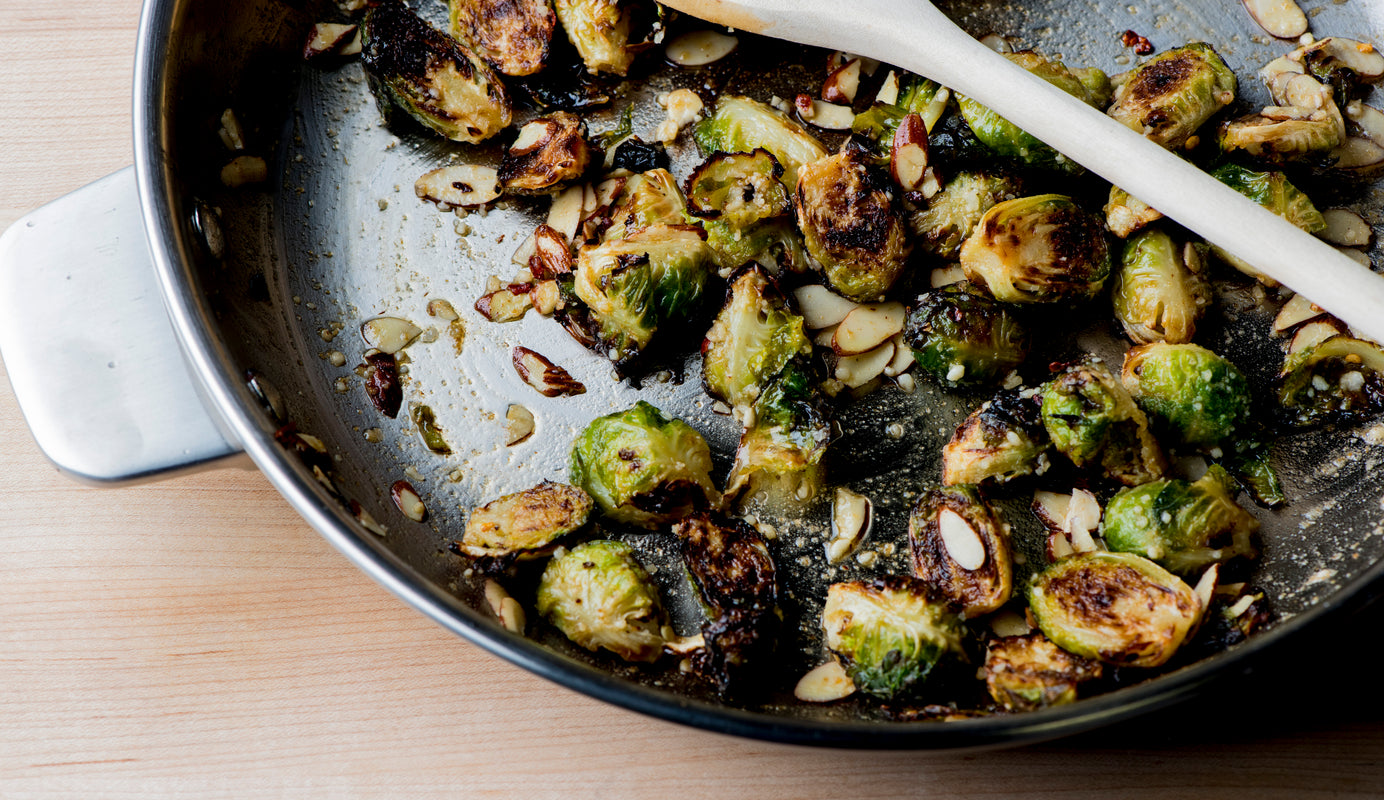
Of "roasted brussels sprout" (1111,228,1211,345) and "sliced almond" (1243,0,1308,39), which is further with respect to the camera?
"sliced almond" (1243,0,1308,39)

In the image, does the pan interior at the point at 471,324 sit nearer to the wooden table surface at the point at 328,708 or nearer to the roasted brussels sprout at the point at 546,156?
the roasted brussels sprout at the point at 546,156

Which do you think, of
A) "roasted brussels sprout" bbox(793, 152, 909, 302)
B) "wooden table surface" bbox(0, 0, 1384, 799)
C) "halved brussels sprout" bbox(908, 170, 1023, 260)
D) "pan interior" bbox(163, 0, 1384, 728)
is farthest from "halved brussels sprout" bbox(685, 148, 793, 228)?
"wooden table surface" bbox(0, 0, 1384, 799)

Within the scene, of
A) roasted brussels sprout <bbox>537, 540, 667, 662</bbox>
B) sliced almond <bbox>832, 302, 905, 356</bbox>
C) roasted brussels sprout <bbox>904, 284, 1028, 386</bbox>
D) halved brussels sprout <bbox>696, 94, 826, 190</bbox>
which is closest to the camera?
roasted brussels sprout <bbox>537, 540, 667, 662</bbox>

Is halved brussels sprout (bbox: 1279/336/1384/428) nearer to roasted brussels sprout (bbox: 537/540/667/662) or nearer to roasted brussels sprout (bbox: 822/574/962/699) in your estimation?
roasted brussels sprout (bbox: 822/574/962/699)

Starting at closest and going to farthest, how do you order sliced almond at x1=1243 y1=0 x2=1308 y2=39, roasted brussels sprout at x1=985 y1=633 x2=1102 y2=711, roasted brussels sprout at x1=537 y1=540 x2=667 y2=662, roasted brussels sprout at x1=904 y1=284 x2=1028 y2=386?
roasted brussels sprout at x1=985 y1=633 x2=1102 y2=711, roasted brussels sprout at x1=537 y1=540 x2=667 y2=662, roasted brussels sprout at x1=904 y1=284 x2=1028 y2=386, sliced almond at x1=1243 y1=0 x2=1308 y2=39

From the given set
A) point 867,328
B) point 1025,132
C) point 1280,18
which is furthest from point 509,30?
point 1280,18

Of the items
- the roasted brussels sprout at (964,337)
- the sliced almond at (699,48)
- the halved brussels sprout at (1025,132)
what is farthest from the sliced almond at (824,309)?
the sliced almond at (699,48)

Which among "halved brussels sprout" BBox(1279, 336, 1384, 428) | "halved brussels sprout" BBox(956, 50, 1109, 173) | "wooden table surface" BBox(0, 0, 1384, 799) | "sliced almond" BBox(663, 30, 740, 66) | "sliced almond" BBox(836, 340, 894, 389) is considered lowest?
"wooden table surface" BBox(0, 0, 1384, 799)
